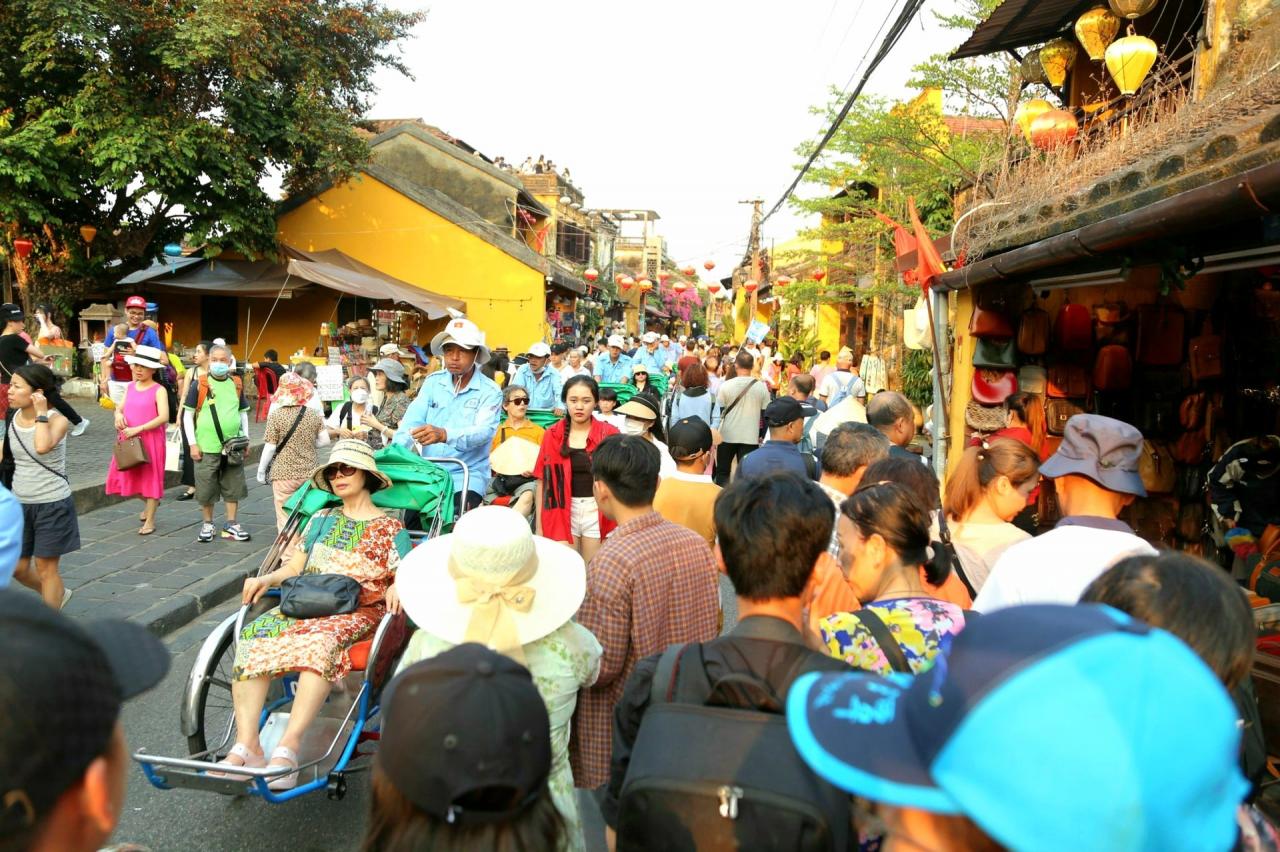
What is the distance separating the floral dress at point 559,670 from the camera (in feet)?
8.36

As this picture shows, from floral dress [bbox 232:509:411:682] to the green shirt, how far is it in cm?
427

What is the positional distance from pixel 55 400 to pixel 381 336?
15.6 meters

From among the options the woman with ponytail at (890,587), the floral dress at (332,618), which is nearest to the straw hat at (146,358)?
the floral dress at (332,618)

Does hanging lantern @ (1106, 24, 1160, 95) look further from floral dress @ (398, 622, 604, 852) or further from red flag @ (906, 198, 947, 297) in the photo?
floral dress @ (398, 622, 604, 852)

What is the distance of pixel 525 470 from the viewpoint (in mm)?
6766

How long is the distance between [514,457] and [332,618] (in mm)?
2963

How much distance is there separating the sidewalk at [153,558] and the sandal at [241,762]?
2363 millimetres

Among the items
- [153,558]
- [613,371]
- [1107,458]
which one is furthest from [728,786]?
[613,371]

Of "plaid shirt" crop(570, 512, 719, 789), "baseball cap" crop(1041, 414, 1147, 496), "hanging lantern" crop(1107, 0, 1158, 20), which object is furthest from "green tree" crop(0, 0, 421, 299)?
"baseball cap" crop(1041, 414, 1147, 496)

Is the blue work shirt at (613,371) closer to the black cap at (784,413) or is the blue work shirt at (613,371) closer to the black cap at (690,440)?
the black cap at (784,413)

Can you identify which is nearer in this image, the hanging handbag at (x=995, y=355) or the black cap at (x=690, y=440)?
the black cap at (x=690, y=440)

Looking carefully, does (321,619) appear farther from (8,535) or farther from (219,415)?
(219,415)

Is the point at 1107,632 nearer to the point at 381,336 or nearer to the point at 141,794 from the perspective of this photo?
the point at 141,794

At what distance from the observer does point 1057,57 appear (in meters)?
9.97
